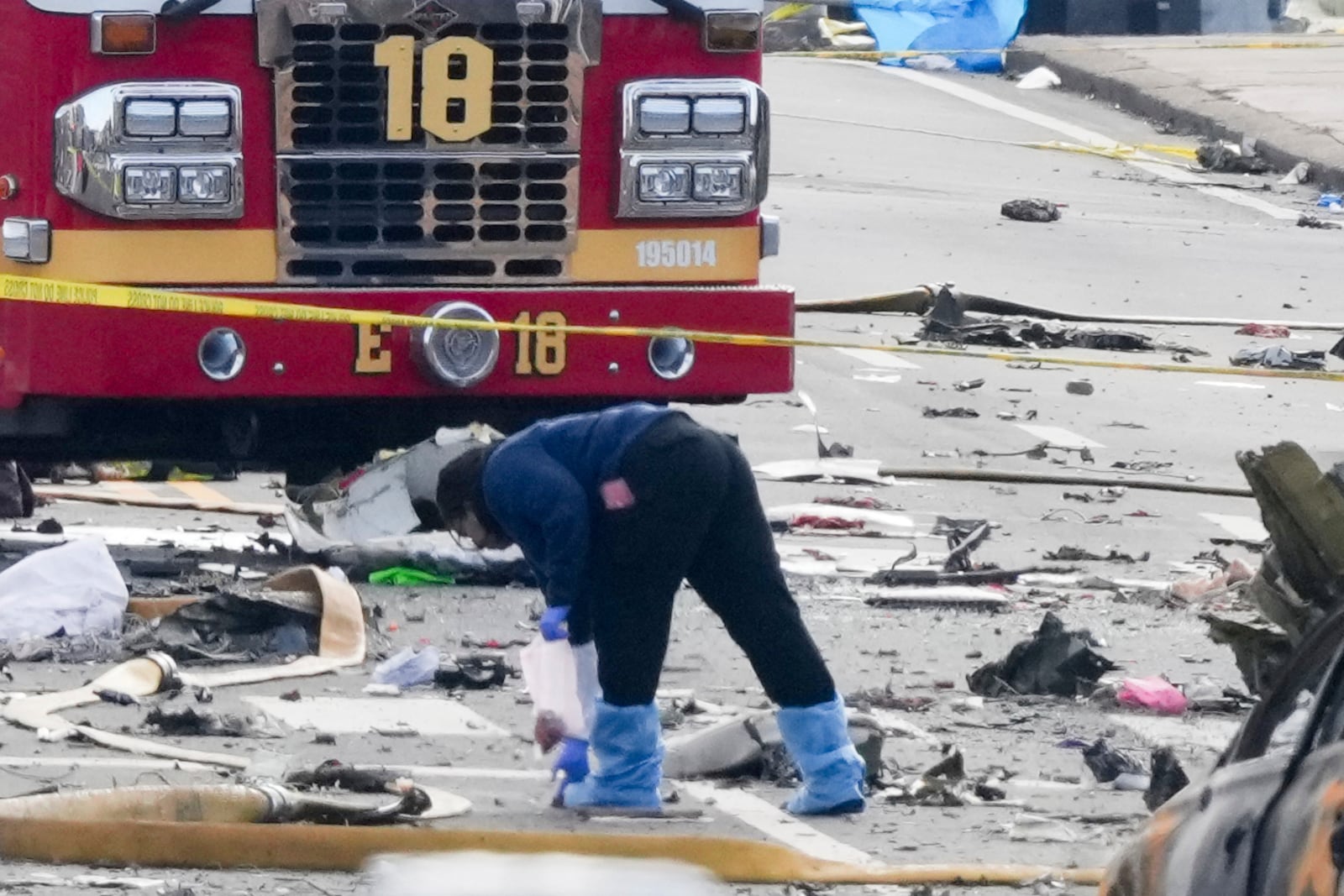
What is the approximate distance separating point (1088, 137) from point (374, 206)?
18580 mm

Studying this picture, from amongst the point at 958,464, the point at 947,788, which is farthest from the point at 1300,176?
the point at 947,788

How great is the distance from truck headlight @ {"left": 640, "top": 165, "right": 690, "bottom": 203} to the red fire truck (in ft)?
0.04

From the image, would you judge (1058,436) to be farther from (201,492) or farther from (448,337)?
(448,337)

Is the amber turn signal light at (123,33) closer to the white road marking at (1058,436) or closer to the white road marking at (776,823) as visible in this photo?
the white road marking at (776,823)

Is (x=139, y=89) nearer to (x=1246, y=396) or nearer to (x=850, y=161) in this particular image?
(x=1246, y=396)

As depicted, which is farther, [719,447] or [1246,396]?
[1246,396]

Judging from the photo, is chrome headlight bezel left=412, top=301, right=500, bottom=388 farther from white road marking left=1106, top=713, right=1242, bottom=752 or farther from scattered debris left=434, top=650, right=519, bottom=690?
white road marking left=1106, top=713, right=1242, bottom=752

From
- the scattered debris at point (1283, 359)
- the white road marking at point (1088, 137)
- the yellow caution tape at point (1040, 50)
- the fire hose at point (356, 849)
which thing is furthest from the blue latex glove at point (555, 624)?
the yellow caution tape at point (1040, 50)

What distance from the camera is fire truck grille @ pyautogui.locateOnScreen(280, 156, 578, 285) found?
32.9ft

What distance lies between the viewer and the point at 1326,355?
1698cm

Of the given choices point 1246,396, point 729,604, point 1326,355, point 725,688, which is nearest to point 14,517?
Result: point 725,688

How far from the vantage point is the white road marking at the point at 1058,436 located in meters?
14.4

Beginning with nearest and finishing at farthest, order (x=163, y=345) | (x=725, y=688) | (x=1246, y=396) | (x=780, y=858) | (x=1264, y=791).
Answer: (x=1264, y=791) → (x=780, y=858) → (x=725, y=688) → (x=163, y=345) → (x=1246, y=396)

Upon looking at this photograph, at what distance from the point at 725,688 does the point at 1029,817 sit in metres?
1.84
